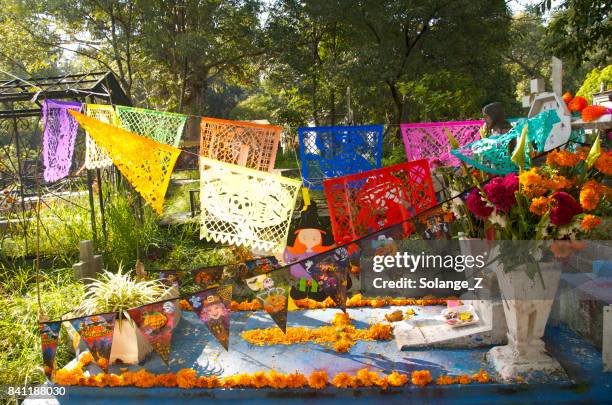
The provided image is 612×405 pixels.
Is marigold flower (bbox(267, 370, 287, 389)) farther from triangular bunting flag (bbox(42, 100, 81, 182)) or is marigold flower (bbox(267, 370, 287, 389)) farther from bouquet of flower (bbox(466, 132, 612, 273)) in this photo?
triangular bunting flag (bbox(42, 100, 81, 182))


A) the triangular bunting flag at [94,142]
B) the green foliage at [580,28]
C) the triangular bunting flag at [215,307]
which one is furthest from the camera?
the green foliage at [580,28]

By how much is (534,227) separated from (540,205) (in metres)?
0.23

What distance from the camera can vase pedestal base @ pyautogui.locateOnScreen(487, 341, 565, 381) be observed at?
3.18 meters

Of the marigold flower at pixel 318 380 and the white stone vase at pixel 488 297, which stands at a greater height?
the white stone vase at pixel 488 297

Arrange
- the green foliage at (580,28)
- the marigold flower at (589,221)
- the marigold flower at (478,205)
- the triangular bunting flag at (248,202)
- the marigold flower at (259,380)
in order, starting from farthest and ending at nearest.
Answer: the green foliage at (580,28) < the triangular bunting flag at (248,202) < the marigold flower at (259,380) < the marigold flower at (478,205) < the marigold flower at (589,221)

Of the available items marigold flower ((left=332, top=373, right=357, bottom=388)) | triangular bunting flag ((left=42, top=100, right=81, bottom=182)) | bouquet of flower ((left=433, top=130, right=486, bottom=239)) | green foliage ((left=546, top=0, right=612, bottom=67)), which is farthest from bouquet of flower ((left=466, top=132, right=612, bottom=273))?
green foliage ((left=546, top=0, right=612, bottom=67))

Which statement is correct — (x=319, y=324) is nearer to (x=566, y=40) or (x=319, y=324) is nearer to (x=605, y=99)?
(x=605, y=99)

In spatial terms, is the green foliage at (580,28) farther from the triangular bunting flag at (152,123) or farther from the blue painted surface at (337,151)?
the triangular bunting flag at (152,123)

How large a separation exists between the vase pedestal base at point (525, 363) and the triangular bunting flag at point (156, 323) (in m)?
2.15

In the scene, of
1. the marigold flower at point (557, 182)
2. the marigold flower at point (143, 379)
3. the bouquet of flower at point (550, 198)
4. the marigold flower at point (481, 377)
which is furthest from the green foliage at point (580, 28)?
the marigold flower at point (143, 379)

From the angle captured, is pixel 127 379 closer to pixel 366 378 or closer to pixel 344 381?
pixel 344 381

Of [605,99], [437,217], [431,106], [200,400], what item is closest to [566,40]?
[431,106]

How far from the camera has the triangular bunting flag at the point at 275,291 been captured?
3.14 metres

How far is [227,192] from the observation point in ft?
12.3
